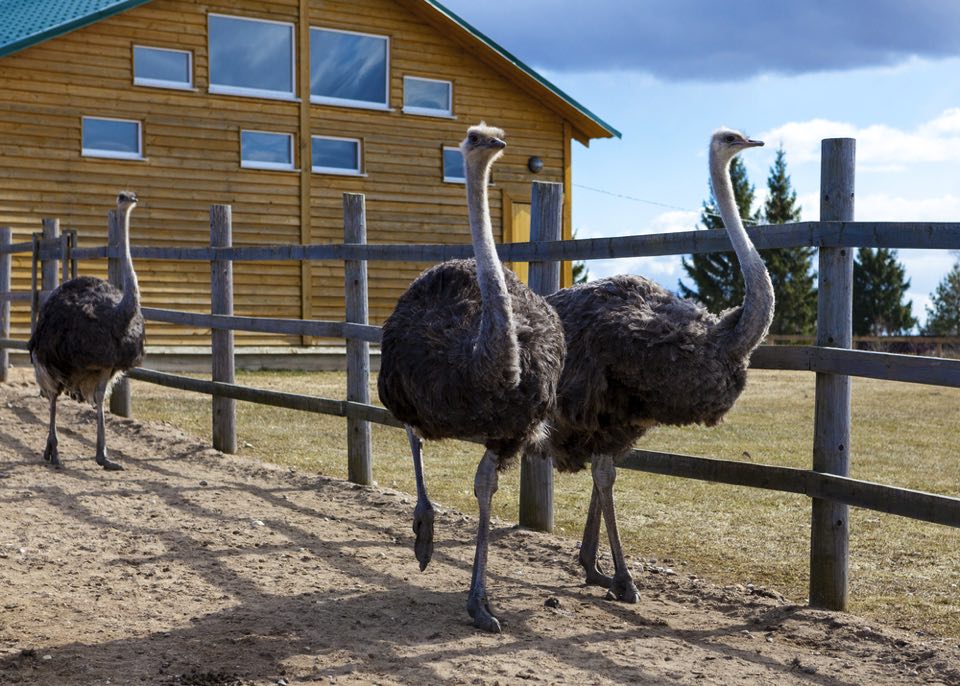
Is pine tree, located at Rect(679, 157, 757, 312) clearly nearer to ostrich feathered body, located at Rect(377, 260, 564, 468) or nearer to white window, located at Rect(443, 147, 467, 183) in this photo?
white window, located at Rect(443, 147, 467, 183)

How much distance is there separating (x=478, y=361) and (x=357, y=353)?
3627 millimetres

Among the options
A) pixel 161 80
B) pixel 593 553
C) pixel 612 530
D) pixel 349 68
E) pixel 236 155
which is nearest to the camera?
pixel 612 530

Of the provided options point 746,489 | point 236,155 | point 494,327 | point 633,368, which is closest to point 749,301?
point 633,368

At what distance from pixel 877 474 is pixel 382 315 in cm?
1199

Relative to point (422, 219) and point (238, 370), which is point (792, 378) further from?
point (238, 370)

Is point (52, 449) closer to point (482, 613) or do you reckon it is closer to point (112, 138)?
point (482, 613)

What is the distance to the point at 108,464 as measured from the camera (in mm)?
8375

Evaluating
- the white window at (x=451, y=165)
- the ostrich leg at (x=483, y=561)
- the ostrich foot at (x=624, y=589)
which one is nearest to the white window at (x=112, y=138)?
the white window at (x=451, y=165)

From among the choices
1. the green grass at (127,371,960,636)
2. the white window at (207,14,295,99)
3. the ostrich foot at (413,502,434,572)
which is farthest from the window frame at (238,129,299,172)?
the ostrich foot at (413,502,434,572)

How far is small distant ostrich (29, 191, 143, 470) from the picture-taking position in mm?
8508

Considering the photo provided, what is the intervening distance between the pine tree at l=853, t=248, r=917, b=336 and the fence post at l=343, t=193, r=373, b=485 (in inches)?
1687

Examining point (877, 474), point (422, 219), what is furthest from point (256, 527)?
point (422, 219)

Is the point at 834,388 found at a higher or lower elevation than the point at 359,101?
lower

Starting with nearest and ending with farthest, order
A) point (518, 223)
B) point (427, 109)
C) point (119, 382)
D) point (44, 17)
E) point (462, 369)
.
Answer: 1. point (462, 369)
2. point (119, 382)
3. point (44, 17)
4. point (427, 109)
5. point (518, 223)
